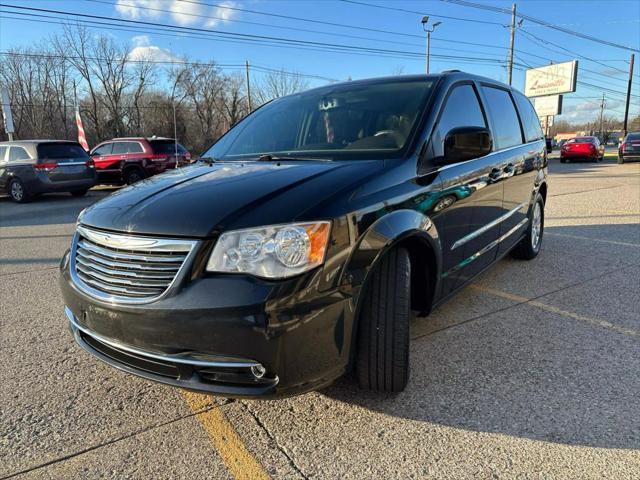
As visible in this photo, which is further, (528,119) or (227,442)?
(528,119)

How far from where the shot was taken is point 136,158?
14.4 m

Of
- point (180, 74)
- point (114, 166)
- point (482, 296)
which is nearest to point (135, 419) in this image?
point (482, 296)

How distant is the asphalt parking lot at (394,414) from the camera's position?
6.49 feet

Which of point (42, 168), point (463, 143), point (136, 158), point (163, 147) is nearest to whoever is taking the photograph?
point (463, 143)

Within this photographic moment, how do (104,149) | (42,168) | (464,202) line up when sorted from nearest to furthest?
(464,202), (42,168), (104,149)

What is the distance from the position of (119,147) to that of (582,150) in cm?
2369

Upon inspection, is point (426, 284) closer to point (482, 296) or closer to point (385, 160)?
point (385, 160)

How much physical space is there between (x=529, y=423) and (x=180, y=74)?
2302 inches

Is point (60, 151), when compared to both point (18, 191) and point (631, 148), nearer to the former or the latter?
point (18, 191)

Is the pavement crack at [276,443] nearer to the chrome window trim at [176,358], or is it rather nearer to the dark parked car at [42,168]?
the chrome window trim at [176,358]

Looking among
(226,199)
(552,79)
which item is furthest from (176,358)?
(552,79)

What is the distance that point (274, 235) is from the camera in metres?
1.89

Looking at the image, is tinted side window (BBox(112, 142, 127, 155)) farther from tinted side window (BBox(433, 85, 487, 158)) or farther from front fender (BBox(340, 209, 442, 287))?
front fender (BBox(340, 209, 442, 287))

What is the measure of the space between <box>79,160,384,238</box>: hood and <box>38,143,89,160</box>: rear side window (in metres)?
11.7
